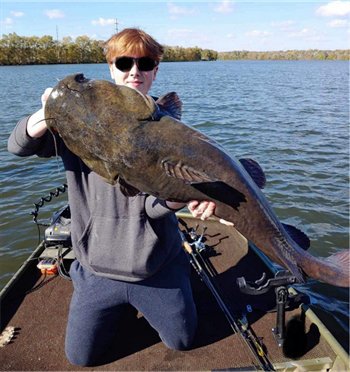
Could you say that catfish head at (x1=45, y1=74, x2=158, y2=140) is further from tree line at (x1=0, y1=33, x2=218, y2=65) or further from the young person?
tree line at (x1=0, y1=33, x2=218, y2=65)

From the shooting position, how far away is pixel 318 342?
387cm

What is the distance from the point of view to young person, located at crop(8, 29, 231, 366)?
3161 mm

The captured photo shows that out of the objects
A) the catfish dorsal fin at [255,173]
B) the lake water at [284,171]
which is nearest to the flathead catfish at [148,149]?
the catfish dorsal fin at [255,173]

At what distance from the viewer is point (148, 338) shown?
13.0ft

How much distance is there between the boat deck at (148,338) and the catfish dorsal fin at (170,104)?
106 inches

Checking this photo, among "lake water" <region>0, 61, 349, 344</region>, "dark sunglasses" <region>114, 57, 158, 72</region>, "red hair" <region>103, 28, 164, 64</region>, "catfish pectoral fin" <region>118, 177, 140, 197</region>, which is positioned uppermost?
"red hair" <region>103, 28, 164, 64</region>

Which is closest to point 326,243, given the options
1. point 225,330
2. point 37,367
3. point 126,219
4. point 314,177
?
point 314,177

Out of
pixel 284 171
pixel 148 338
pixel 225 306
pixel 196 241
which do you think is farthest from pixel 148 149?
pixel 284 171

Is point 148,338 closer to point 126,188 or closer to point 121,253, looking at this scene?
point 121,253

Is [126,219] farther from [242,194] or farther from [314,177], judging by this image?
[314,177]

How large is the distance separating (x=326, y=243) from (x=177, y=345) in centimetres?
536

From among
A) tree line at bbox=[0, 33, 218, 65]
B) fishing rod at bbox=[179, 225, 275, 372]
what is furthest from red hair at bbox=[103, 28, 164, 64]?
tree line at bbox=[0, 33, 218, 65]

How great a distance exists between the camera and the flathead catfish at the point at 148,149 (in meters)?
2.13

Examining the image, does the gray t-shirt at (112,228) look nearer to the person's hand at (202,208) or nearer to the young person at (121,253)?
the young person at (121,253)
